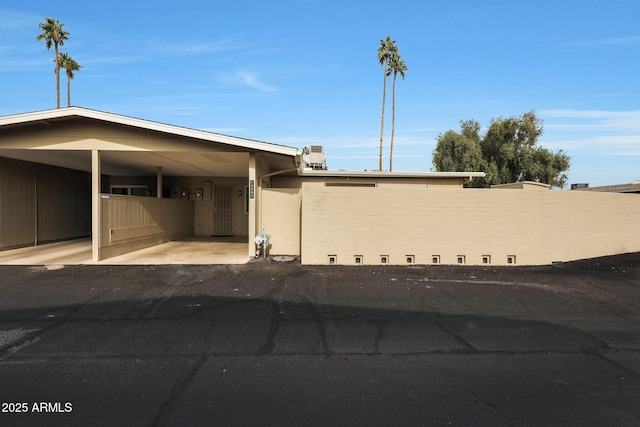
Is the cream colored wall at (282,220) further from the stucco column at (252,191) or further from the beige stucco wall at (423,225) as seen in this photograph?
the beige stucco wall at (423,225)

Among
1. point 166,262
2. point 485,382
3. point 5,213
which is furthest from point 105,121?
point 485,382

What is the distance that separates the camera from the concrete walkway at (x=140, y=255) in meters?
9.68

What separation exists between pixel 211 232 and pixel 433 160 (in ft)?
64.1

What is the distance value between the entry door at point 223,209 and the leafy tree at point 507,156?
1786cm

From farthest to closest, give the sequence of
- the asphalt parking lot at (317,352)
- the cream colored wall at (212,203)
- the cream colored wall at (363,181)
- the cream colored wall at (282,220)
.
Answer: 1. the cream colored wall at (212,203)
2. the cream colored wall at (363,181)
3. the cream colored wall at (282,220)
4. the asphalt parking lot at (317,352)

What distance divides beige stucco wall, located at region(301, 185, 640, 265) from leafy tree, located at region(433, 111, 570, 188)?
18409mm

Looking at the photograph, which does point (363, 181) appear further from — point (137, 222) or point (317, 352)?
point (317, 352)

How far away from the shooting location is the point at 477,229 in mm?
9742

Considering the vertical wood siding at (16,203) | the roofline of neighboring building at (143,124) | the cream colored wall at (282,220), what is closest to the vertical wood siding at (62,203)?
the vertical wood siding at (16,203)

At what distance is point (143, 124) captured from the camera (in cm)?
939

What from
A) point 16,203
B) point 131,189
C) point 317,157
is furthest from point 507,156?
point 16,203

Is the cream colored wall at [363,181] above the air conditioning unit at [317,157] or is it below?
below

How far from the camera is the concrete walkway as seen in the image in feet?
31.8

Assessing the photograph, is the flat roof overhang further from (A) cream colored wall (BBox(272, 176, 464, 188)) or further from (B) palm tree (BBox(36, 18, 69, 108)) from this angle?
(B) palm tree (BBox(36, 18, 69, 108))
